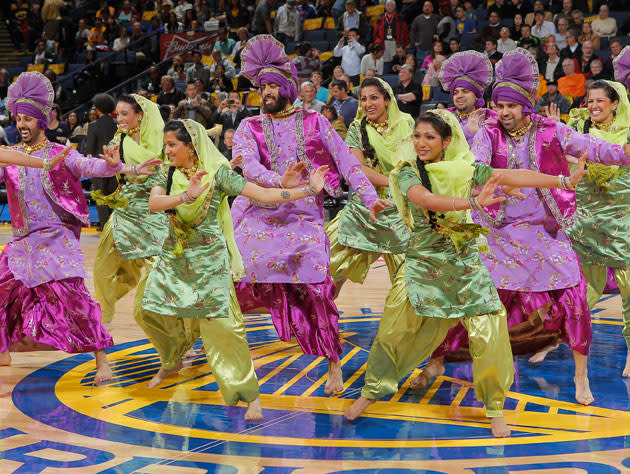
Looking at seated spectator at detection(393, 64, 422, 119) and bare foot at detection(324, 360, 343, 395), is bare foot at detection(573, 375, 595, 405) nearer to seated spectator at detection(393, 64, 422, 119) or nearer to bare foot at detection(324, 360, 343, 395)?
bare foot at detection(324, 360, 343, 395)

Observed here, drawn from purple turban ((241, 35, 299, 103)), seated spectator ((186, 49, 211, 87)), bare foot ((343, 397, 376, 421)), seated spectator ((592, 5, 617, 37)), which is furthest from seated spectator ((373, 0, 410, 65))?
bare foot ((343, 397, 376, 421))

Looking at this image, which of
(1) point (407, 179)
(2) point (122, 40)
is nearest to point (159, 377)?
(1) point (407, 179)

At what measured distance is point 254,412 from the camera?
4.62 m

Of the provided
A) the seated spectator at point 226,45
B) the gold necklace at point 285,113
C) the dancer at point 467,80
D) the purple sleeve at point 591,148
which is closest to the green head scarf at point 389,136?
the dancer at point 467,80

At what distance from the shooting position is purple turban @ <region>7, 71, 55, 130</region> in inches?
215

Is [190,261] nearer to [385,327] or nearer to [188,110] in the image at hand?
[385,327]

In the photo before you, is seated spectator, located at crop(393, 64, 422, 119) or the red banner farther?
the red banner

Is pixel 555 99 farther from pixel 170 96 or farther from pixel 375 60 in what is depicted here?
pixel 170 96

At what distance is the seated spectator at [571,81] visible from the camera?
38.1 feet

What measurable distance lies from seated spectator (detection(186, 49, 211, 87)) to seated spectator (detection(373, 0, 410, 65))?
3.02 meters

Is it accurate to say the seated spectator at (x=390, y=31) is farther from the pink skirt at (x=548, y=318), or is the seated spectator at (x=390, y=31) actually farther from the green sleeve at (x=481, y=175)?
the green sleeve at (x=481, y=175)

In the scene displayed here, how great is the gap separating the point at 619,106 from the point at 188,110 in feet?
26.2

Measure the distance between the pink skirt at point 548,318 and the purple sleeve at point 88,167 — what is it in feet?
7.16

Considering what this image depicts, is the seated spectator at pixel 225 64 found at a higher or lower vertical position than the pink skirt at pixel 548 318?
lower
